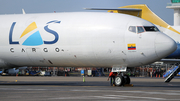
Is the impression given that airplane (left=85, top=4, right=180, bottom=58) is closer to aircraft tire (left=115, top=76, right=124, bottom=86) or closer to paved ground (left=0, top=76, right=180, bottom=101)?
paved ground (left=0, top=76, right=180, bottom=101)

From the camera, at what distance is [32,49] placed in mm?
27844

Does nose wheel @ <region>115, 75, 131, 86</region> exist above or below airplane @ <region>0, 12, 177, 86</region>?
below

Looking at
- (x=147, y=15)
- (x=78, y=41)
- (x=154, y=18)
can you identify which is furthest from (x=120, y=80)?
(x=147, y=15)

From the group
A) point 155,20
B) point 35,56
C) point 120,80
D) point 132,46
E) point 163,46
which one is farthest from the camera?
point 155,20

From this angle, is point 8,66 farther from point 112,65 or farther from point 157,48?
point 157,48

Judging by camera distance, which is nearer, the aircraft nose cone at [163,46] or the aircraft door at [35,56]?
the aircraft nose cone at [163,46]

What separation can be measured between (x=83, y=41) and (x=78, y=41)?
41 centimetres

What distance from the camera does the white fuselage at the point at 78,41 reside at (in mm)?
25547

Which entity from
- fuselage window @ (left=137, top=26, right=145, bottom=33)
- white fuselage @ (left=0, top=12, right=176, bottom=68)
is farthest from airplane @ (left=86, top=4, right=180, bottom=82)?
fuselage window @ (left=137, top=26, right=145, bottom=33)

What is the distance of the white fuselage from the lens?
1006 inches

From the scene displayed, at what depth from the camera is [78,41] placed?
87.8ft

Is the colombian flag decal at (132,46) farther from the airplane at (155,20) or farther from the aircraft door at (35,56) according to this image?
the airplane at (155,20)

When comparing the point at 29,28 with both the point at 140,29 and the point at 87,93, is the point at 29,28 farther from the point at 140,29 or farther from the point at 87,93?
the point at 87,93

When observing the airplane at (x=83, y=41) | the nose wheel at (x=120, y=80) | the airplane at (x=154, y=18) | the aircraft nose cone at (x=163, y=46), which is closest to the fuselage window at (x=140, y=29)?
the airplane at (x=83, y=41)
